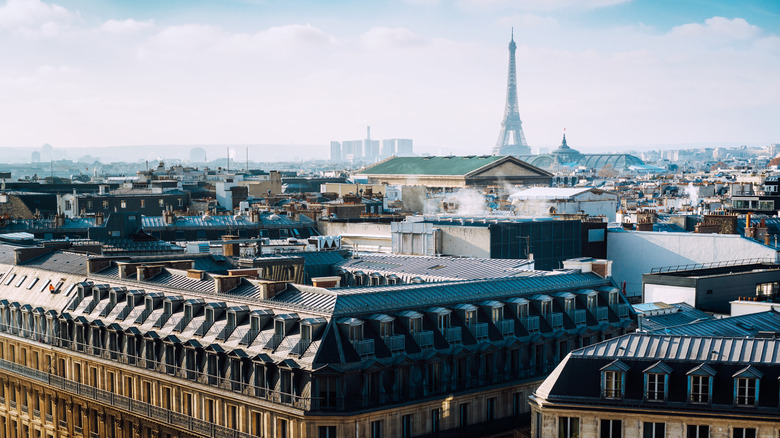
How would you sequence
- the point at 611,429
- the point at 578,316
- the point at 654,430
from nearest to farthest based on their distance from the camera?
the point at 654,430 → the point at 611,429 → the point at 578,316

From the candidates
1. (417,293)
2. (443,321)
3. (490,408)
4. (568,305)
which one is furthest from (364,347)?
(568,305)

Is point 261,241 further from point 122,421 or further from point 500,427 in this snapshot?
point 500,427

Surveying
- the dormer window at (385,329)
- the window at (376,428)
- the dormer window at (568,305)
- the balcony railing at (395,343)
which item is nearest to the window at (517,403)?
the dormer window at (568,305)

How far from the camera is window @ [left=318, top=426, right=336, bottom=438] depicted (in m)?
41.1

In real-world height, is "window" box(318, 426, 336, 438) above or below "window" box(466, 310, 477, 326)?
below

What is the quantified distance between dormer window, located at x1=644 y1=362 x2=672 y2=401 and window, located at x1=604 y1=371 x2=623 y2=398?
3.01 ft

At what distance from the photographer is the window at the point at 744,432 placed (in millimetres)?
36062

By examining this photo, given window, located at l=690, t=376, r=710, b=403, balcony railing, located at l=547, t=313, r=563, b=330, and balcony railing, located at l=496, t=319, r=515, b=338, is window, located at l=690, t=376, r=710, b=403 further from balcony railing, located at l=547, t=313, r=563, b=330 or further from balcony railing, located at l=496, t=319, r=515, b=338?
balcony railing, located at l=547, t=313, r=563, b=330

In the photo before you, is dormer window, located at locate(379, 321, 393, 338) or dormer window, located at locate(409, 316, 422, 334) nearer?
dormer window, located at locate(379, 321, 393, 338)

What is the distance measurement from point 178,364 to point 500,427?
599 inches

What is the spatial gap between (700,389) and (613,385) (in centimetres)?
304

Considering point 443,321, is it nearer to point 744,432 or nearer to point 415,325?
point 415,325

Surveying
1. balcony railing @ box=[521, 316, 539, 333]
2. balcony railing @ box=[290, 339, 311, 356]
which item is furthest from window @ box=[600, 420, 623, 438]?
balcony railing @ box=[290, 339, 311, 356]

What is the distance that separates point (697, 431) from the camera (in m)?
36.9
